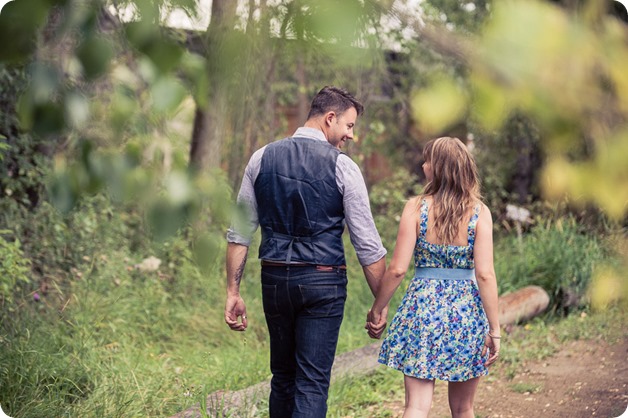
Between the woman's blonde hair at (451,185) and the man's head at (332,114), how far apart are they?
393mm

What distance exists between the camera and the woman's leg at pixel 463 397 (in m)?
3.54

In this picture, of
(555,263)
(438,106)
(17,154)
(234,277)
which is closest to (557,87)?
(438,106)

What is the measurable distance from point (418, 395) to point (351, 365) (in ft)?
5.84

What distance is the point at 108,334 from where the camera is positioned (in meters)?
5.51

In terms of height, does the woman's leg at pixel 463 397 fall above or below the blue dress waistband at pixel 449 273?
below

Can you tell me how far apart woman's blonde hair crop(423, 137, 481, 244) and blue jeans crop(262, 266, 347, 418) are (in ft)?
1.56

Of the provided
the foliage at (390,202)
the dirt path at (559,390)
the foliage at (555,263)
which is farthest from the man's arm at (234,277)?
the foliage at (390,202)

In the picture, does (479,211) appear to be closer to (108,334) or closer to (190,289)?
(108,334)

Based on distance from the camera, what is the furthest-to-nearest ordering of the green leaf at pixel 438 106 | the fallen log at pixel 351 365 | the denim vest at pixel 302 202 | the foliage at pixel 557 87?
the fallen log at pixel 351 365
the denim vest at pixel 302 202
the green leaf at pixel 438 106
the foliage at pixel 557 87

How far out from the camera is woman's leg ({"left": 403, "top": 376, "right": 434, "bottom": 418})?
3.46 metres

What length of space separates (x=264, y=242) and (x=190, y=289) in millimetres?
3348

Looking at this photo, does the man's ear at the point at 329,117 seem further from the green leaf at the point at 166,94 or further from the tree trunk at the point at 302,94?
the tree trunk at the point at 302,94

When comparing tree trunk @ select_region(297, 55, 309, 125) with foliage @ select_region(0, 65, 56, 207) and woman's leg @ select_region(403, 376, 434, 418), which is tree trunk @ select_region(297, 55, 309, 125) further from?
woman's leg @ select_region(403, 376, 434, 418)

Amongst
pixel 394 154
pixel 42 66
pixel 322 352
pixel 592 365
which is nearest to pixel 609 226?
pixel 592 365
